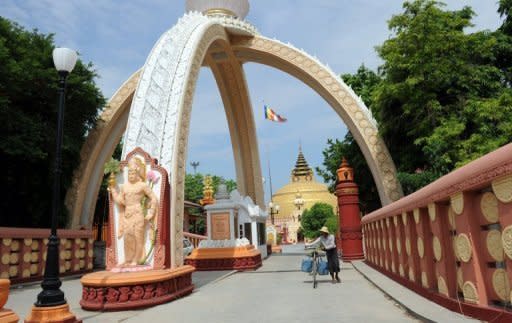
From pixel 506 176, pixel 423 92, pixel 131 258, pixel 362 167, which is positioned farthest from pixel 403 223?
pixel 362 167

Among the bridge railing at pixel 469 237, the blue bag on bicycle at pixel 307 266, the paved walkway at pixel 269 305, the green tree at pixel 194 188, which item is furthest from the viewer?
the green tree at pixel 194 188

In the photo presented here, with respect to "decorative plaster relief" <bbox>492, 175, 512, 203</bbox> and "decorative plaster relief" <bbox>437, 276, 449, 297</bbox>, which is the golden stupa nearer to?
"decorative plaster relief" <bbox>437, 276, 449, 297</bbox>

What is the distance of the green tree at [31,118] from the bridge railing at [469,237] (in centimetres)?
1279

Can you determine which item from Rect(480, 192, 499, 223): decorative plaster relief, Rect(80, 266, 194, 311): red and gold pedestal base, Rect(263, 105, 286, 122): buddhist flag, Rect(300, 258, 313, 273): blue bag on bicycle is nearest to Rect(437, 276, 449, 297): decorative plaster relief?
Rect(480, 192, 499, 223): decorative plaster relief

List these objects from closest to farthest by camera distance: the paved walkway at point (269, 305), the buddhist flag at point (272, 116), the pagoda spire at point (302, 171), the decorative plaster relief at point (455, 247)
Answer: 1. the decorative plaster relief at point (455, 247)
2. the paved walkway at point (269, 305)
3. the buddhist flag at point (272, 116)
4. the pagoda spire at point (302, 171)

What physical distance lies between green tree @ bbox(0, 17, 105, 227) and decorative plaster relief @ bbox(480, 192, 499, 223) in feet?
44.4

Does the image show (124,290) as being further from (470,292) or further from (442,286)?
(470,292)

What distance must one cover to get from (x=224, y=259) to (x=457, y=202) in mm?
10642

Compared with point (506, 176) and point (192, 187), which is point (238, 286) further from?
point (192, 187)

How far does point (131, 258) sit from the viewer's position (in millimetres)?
7848

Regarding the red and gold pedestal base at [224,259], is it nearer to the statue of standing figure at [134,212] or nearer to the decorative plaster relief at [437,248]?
the statue of standing figure at [134,212]

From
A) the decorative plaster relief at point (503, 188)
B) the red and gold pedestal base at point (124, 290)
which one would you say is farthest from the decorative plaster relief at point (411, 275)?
the red and gold pedestal base at point (124, 290)

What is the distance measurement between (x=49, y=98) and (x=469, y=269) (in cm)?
1612

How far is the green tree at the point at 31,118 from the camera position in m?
13.8
